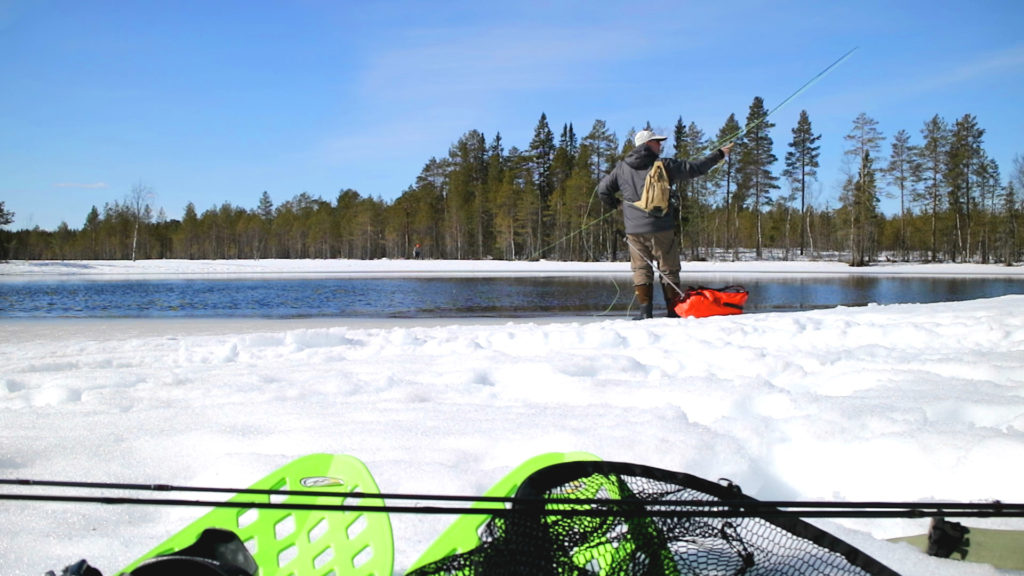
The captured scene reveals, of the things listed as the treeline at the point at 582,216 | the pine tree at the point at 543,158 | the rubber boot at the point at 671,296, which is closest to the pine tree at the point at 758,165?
the treeline at the point at 582,216

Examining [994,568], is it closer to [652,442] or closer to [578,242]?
[652,442]

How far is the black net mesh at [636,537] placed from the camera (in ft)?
4.26

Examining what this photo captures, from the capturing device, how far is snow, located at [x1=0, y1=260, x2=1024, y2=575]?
205cm

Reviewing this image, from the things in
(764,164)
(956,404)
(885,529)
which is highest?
(764,164)

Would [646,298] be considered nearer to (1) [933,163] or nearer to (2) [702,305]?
(2) [702,305]

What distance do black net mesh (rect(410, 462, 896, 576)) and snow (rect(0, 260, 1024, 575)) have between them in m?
0.39

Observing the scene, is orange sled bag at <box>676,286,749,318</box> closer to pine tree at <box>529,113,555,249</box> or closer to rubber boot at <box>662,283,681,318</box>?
rubber boot at <box>662,283,681,318</box>

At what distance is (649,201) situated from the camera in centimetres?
727

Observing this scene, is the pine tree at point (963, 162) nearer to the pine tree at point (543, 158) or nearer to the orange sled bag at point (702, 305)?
the pine tree at point (543, 158)

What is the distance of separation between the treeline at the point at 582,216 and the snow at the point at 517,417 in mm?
26931

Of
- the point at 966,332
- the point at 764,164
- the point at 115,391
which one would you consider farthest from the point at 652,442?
the point at 764,164

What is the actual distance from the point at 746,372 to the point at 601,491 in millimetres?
2524

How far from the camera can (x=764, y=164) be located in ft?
168

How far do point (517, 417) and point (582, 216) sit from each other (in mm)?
48506
